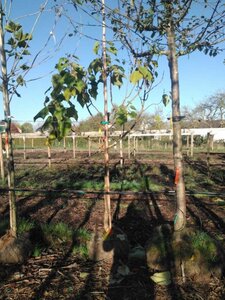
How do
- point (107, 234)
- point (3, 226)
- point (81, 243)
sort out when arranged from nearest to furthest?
1. point (107, 234)
2. point (81, 243)
3. point (3, 226)

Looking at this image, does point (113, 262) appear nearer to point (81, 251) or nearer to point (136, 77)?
point (81, 251)

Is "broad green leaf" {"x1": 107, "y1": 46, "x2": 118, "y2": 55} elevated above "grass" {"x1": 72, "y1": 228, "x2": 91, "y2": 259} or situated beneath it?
elevated above

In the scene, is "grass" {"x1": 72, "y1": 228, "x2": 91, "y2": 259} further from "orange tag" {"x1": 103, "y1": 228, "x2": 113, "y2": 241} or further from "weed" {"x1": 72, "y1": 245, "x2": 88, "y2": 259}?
"orange tag" {"x1": 103, "y1": 228, "x2": 113, "y2": 241}

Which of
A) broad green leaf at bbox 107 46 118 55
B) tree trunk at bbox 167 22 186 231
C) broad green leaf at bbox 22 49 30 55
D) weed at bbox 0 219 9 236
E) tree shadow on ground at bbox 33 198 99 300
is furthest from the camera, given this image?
weed at bbox 0 219 9 236

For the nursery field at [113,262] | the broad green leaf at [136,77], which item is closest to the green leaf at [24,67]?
the broad green leaf at [136,77]

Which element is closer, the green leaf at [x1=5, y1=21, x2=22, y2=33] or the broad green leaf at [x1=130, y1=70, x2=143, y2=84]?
the broad green leaf at [x1=130, y1=70, x2=143, y2=84]

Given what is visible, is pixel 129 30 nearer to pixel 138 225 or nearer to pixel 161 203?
pixel 138 225

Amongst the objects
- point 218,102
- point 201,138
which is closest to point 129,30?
point 201,138

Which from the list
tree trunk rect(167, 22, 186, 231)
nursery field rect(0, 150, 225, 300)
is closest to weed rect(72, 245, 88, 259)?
nursery field rect(0, 150, 225, 300)

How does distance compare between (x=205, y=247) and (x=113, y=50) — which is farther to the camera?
(x=113, y=50)

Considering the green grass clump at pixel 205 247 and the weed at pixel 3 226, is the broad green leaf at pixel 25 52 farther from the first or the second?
the green grass clump at pixel 205 247

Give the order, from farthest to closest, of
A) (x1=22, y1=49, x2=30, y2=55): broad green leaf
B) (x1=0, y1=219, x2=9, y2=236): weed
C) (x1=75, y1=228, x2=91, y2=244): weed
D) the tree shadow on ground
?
(x1=0, y1=219, x2=9, y2=236): weed
(x1=75, y1=228, x2=91, y2=244): weed
(x1=22, y1=49, x2=30, y2=55): broad green leaf
the tree shadow on ground

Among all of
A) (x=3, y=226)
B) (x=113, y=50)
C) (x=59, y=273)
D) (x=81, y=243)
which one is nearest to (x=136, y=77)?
(x=113, y=50)

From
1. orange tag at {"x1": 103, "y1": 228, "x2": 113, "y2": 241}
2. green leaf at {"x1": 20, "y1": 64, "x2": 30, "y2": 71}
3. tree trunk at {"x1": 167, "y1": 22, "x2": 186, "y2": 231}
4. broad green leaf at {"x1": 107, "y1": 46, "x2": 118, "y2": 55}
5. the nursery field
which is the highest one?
broad green leaf at {"x1": 107, "y1": 46, "x2": 118, "y2": 55}
